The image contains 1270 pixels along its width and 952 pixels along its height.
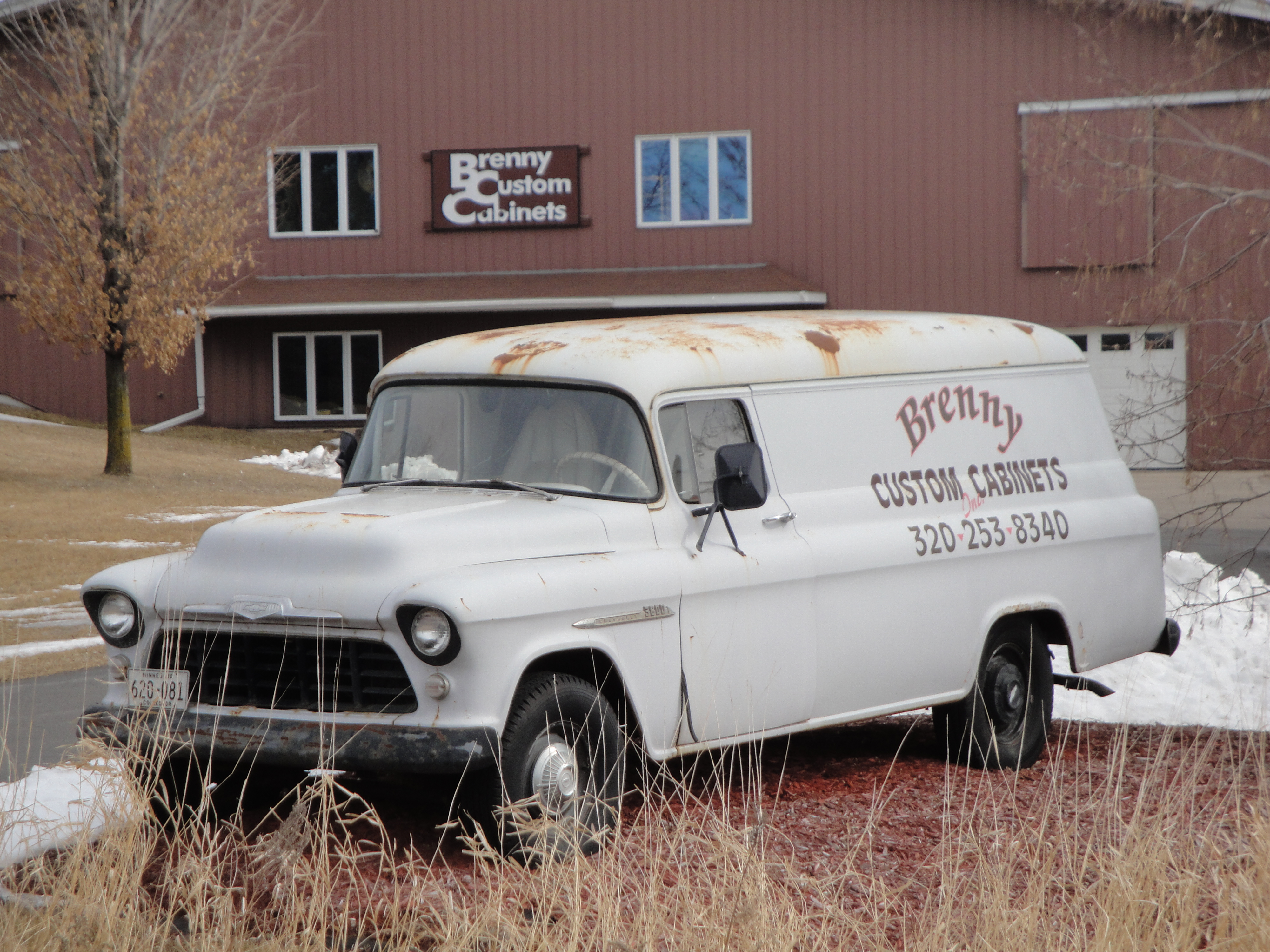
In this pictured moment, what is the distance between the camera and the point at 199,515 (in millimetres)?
17266

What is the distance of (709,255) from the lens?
2655 centimetres

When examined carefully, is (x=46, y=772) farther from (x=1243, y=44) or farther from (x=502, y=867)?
(x=1243, y=44)

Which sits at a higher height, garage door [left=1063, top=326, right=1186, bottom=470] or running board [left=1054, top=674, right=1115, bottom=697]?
garage door [left=1063, top=326, right=1186, bottom=470]

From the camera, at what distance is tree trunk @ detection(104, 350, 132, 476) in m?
20.3

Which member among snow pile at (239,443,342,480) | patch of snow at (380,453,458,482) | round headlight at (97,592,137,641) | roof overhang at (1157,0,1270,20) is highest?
roof overhang at (1157,0,1270,20)

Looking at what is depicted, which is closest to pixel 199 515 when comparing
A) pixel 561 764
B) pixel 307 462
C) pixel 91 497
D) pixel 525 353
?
pixel 91 497

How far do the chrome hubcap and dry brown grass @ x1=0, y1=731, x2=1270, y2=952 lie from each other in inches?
Answer: 10.0

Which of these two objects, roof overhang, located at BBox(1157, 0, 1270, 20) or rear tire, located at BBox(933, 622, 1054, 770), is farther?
roof overhang, located at BBox(1157, 0, 1270, 20)

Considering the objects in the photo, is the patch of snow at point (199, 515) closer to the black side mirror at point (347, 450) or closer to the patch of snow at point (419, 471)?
the black side mirror at point (347, 450)

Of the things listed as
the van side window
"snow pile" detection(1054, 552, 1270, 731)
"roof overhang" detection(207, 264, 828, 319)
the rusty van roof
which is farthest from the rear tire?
"roof overhang" detection(207, 264, 828, 319)

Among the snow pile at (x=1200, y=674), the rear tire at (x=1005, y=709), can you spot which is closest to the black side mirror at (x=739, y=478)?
the rear tire at (x=1005, y=709)

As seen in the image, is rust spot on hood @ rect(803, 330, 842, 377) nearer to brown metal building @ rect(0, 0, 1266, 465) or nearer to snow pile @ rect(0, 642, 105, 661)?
snow pile @ rect(0, 642, 105, 661)

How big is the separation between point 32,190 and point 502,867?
17.6 metres

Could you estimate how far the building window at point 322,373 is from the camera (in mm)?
28125
